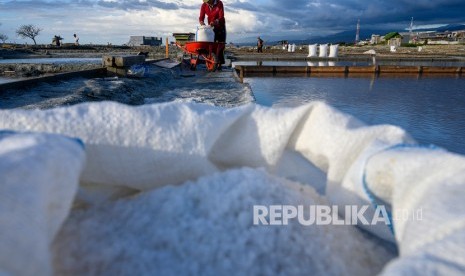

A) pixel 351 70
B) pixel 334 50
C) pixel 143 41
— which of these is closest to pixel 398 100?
pixel 351 70

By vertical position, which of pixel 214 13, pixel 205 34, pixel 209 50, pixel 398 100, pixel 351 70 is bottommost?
pixel 398 100

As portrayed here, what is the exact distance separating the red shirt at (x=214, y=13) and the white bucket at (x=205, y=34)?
0.30 m

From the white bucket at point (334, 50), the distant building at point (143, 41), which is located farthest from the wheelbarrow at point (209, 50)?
the distant building at point (143, 41)

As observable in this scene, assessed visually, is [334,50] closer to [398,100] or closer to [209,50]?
[209,50]

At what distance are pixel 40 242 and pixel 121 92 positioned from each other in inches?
186

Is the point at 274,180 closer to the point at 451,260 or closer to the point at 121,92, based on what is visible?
the point at 451,260

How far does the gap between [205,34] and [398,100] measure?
4.79 meters

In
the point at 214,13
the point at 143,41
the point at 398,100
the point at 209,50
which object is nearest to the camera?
the point at 398,100

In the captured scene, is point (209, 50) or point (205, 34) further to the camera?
point (209, 50)

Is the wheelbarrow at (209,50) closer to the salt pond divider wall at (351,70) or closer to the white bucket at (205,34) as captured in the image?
the white bucket at (205,34)

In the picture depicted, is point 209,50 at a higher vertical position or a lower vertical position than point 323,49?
lower

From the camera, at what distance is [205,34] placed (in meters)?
8.35

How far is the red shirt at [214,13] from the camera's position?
27.9ft

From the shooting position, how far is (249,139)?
0.89 m
